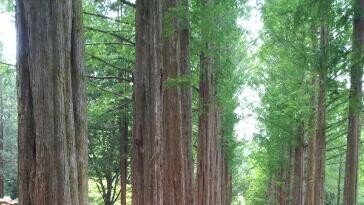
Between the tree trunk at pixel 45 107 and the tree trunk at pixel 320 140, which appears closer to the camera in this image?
the tree trunk at pixel 45 107

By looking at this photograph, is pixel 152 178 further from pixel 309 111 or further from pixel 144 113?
pixel 309 111

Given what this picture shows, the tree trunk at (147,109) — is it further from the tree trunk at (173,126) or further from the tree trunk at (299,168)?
the tree trunk at (299,168)

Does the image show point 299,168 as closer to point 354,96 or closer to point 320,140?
point 320,140

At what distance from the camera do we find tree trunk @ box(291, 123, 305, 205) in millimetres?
18703

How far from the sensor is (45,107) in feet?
11.2

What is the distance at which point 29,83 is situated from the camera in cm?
347

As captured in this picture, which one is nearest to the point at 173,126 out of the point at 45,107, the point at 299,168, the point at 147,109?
the point at 147,109

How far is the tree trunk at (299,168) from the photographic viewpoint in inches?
736

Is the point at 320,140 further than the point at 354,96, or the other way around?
the point at 320,140

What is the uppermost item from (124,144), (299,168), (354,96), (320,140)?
(354,96)

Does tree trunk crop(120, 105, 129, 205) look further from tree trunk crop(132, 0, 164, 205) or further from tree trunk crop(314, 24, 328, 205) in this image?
tree trunk crop(132, 0, 164, 205)

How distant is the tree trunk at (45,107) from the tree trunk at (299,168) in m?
15.5

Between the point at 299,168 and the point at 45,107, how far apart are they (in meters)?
17.8

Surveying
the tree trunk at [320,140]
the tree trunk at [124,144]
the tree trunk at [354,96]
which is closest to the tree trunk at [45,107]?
the tree trunk at [354,96]
